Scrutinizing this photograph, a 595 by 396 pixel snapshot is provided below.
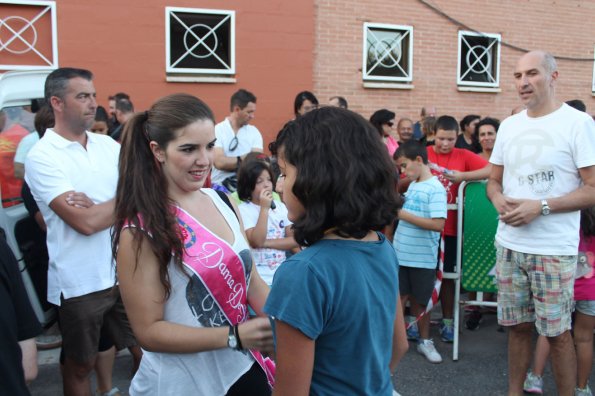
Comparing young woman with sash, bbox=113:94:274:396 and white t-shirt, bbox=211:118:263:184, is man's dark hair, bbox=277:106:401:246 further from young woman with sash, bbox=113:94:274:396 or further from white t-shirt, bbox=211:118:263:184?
white t-shirt, bbox=211:118:263:184

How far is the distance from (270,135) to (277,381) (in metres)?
7.58

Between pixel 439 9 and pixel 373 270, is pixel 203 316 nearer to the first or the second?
pixel 373 270

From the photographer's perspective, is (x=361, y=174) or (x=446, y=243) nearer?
Answer: (x=361, y=174)

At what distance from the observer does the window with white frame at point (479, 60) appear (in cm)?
1048

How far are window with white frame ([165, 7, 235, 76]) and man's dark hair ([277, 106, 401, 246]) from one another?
721 centimetres

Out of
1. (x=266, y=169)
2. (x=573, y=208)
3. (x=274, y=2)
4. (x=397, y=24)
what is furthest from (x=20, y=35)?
(x=573, y=208)

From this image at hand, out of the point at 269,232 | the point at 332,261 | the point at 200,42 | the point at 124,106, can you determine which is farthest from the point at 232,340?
the point at 200,42

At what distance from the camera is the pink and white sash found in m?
2.00

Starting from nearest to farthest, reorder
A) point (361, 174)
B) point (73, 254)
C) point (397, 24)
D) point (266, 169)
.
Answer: point (361, 174), point (73, 254), point (266, 169), point (397, 24)

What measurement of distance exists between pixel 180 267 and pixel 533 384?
126 inches

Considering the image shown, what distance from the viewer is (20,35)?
764 cm

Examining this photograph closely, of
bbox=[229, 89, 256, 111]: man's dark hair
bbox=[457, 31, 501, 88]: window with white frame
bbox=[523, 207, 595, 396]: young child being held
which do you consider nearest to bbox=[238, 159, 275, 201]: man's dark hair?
bbox=[229, 89, 256, 111]: man's dark hair

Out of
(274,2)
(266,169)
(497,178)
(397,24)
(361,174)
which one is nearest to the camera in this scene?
(361,174)

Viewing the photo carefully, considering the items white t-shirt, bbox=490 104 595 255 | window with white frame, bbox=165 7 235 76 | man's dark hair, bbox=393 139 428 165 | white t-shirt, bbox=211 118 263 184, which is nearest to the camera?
white t-shirt, bbox=490 104 595 255
